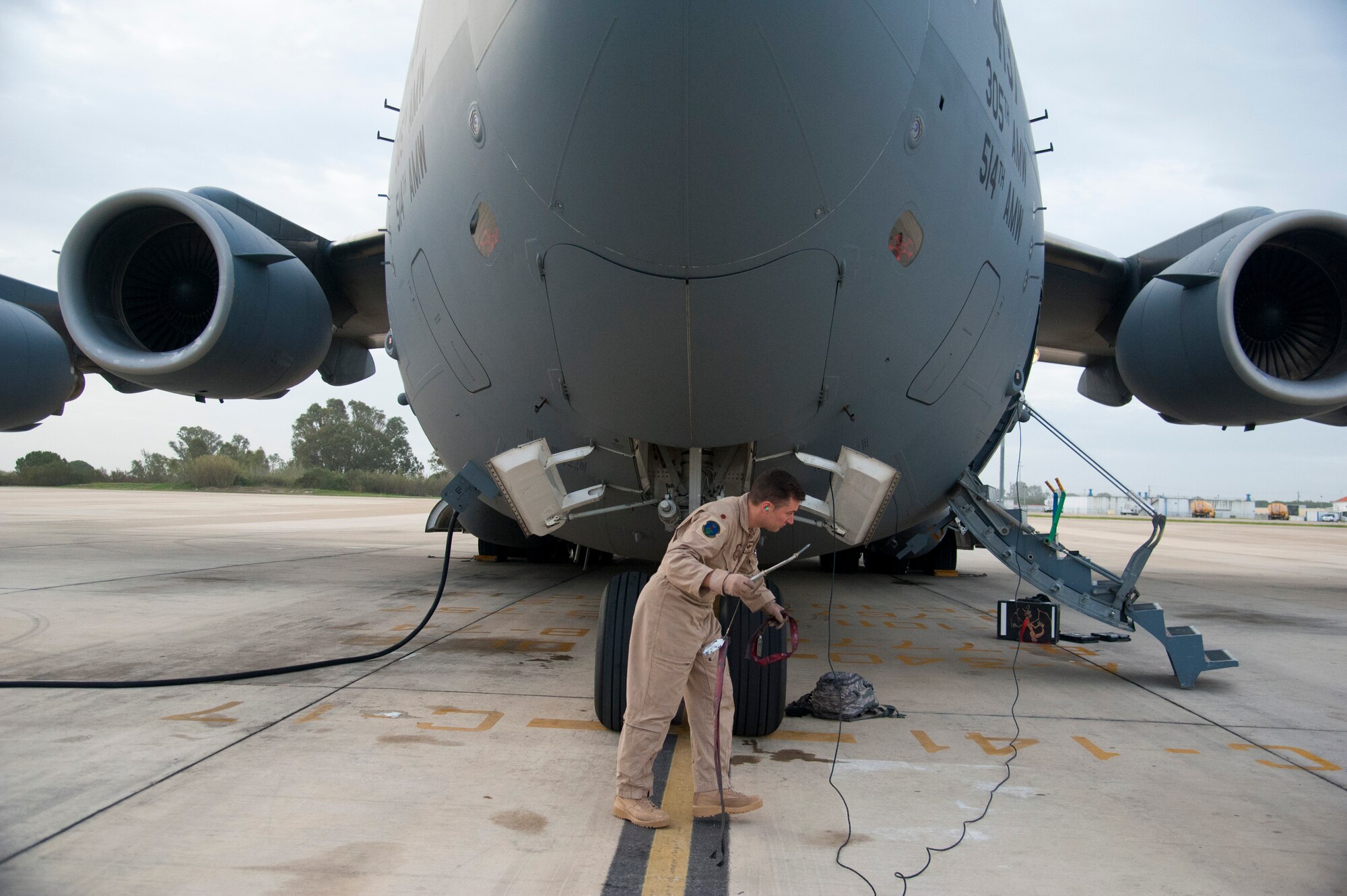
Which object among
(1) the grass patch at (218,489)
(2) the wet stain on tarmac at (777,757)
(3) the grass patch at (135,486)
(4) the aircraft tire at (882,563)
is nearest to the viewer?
(2) the wet stain on tarmac at (777,757)

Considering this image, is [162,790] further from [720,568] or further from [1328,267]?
[1328,267]

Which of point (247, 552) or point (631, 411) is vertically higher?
point (631, 411)

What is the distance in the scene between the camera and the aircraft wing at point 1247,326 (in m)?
5.51

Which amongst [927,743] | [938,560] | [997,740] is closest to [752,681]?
[927,743]

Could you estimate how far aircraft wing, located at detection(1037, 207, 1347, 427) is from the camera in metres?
5.51

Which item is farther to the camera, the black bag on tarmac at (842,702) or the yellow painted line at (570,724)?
the black bag on tarmac at (842,702)

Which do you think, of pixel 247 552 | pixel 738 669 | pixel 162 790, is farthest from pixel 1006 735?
pixel 247 552

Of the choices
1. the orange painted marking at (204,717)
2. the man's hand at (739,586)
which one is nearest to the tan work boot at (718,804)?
the man's hand at (739,586)

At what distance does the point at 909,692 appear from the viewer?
4875 mm

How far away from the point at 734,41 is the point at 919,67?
87cm

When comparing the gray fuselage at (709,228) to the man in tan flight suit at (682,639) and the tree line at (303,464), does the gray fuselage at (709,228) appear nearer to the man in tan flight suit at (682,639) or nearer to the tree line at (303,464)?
the man in tan flight suit at (682,639)

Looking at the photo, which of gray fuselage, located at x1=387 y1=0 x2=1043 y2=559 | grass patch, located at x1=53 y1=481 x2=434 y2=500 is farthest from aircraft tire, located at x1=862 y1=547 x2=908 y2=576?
grass patch, located at x1=53 y1=481 x2=434 y2=500

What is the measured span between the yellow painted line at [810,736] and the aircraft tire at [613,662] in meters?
0.70

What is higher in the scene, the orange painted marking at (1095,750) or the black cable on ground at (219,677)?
the black cable on ground at (219,677)
